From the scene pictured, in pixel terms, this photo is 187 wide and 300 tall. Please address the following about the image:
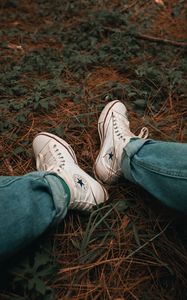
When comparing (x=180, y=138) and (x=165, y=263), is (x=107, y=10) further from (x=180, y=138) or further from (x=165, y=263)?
(x=165, y=263)

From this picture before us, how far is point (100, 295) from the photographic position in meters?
1.13

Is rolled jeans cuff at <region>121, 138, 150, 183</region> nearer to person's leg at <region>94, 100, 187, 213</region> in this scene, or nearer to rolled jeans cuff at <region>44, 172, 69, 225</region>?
person's leg at <region>94, 100, 187, 213</region>

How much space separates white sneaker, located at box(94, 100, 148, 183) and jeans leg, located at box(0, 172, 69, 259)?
38cm

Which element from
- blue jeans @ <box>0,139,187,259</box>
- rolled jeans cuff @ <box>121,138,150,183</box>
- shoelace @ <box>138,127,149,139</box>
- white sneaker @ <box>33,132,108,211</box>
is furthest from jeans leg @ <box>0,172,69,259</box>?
shoelace @ <box>138,127,149,139</box>

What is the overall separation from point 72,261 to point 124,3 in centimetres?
250

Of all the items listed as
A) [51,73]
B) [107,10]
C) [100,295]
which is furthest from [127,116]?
[107,10]

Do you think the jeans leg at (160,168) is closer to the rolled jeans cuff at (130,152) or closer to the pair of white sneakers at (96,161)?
the rolled jeans cuff at (130,152)

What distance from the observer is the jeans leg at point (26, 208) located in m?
0.97

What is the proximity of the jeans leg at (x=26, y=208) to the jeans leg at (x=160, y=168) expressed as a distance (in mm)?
317

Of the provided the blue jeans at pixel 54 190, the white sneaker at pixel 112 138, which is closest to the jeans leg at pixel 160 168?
the blue jeans at pixel 54 190

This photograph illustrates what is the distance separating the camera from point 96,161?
61.6 inches

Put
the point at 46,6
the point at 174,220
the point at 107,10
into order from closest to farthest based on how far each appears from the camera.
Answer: the point at 174,220, the point at 107,10, the point at 46,6

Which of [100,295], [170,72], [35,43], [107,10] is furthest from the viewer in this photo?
[107,10]

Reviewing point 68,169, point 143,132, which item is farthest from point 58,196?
point 143,132
